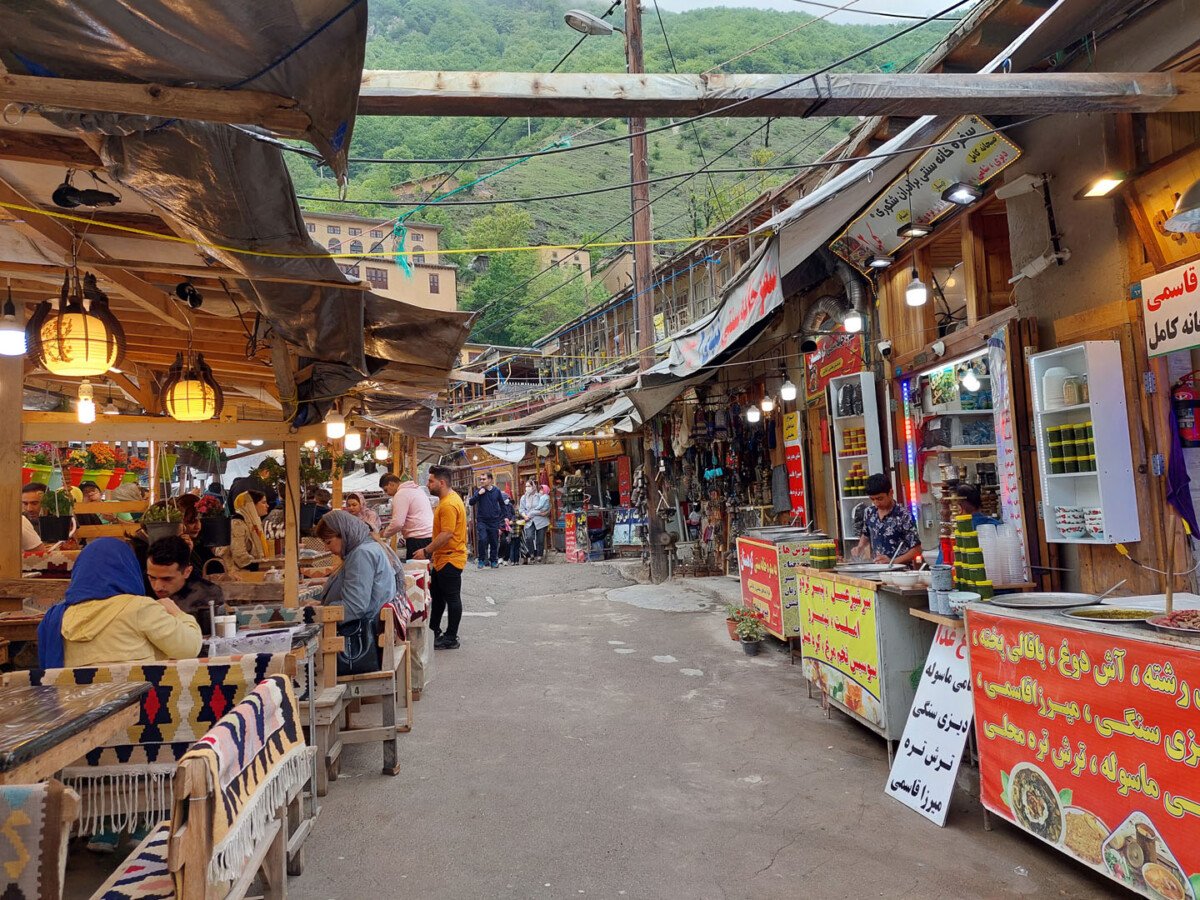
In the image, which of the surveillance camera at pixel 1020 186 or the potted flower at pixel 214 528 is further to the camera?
the potted flower at pixel 214 528

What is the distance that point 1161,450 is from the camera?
211 inches

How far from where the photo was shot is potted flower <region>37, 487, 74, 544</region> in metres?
8.65

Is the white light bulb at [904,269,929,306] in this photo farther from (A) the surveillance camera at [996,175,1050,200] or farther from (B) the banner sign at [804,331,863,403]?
(B) the banner sign at [804,331,863,403]

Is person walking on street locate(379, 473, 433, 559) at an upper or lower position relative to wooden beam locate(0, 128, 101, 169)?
lower

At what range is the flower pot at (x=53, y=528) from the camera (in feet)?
28.8

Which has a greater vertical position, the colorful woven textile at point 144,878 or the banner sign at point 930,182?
the banner sign at point 930,182

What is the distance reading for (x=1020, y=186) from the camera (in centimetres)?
648

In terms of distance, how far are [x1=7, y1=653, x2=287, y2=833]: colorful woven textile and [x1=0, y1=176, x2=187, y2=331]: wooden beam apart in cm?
246

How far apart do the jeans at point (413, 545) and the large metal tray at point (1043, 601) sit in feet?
25.2

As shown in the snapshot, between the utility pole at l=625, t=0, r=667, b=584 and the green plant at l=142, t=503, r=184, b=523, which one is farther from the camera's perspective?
the utility pole at l=625, t=0, r=667, b=584

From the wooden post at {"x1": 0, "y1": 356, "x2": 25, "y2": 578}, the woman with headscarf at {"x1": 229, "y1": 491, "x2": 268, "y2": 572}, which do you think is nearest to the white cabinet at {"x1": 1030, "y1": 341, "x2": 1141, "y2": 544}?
the woman with headscarf at {"x1": 229, "y1": 491, "x2": 268, "y2": 572}

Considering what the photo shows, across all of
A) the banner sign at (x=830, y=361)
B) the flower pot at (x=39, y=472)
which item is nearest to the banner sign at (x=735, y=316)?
the banner sign at (x=830, y=361)

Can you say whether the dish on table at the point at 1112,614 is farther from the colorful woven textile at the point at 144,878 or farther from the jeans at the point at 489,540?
the jeans at the point at 489,540

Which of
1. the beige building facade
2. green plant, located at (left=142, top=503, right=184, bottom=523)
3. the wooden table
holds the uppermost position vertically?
the beige building facade
